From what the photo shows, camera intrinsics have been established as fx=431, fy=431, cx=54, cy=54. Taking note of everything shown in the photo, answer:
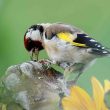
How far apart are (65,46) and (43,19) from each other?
87mm

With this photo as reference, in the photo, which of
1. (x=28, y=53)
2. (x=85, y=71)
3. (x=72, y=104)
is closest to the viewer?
(x=72, y=104)

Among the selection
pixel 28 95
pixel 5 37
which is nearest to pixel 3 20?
pixel 5 37

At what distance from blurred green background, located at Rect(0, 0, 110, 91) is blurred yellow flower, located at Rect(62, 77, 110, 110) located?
0.10m

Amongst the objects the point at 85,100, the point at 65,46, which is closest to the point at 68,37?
the point at 65,46

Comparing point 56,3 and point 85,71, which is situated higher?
point 56,3

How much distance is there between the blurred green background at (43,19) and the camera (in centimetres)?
80

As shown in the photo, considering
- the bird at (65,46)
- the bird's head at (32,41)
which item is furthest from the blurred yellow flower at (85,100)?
the bird's head at (32,41)

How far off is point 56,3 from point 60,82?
241 mm

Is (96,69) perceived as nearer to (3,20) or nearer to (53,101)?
(53,101)

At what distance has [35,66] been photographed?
702mm

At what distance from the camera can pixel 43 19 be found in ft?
2.84

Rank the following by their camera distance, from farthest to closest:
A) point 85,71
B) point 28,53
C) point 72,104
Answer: point 28,53, point 85,71, point 72,104

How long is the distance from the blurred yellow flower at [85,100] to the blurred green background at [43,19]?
96mm

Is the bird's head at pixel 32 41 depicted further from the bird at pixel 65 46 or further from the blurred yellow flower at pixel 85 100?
the blurred yellow flower at pixel 85 100
